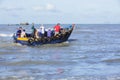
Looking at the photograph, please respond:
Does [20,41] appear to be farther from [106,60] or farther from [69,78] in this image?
[69,78]

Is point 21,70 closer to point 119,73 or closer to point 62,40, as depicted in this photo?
point 119,73

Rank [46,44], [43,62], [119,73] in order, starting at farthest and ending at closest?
1. [46,44]
2. [43,62]
3. [119,73]

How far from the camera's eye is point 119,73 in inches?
556

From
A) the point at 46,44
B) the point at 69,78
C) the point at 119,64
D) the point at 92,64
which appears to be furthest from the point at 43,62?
the point at 46,44

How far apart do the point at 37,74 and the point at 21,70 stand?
4.70ft

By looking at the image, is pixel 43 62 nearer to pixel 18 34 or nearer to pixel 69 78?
pixel 69 78

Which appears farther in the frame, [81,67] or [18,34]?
[18,34]

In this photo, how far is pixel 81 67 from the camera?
53.0 ft

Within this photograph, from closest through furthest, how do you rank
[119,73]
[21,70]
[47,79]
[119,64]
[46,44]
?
[47,79] → [119,73] → [21,70] → [119,64] → [46,44]

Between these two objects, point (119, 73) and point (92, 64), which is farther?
point (92, 64)

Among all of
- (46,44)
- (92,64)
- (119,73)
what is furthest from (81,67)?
(46,44)

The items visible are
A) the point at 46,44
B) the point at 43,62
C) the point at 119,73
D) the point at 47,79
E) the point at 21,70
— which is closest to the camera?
the point at 47,79

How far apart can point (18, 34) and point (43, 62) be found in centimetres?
1175

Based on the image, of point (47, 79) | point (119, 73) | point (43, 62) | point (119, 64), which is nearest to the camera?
point (47, 79)
